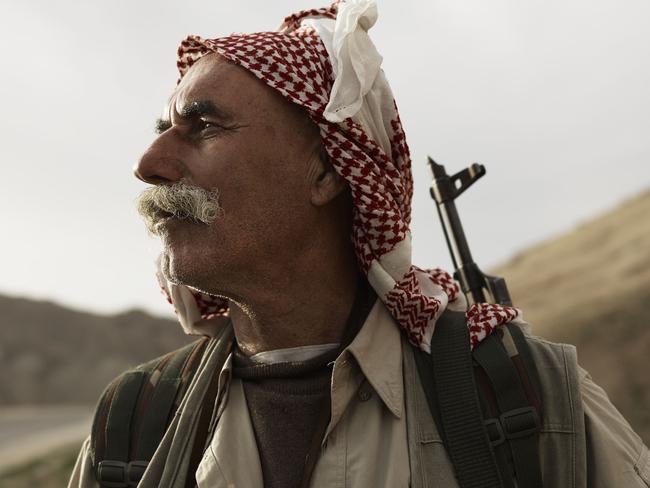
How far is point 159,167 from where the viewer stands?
10.4 ft

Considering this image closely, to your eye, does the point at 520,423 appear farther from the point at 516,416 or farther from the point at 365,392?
the point at 365,392

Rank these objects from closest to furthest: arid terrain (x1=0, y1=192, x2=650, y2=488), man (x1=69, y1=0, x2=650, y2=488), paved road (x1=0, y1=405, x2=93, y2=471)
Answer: man (x1=69, y1=0, x2=650, y2=488), paved road (x1=0, y1=405, x2=93, y2=471), arid terrain (x1=0, y1=192, x2=650, y2=488)

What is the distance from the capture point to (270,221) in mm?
3170

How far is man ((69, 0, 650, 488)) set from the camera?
2906mm

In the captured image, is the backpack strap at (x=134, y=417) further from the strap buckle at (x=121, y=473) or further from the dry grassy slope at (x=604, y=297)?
the dry grassy slope at (x=604, y=297)

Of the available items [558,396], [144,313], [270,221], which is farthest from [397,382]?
[144,313]

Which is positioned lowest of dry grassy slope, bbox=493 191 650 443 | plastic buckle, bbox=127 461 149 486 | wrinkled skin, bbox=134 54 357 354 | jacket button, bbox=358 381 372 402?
dry grassy slope, bbox=493 191 650 443

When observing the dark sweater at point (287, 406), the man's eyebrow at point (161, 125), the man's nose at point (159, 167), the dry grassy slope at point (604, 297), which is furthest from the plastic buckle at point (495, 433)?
the dry grassy slope at point (604, 297)

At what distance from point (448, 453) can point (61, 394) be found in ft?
120

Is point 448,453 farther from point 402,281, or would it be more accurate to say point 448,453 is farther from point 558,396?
point 402,281

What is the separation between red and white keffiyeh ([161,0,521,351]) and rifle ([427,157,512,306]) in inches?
9.8

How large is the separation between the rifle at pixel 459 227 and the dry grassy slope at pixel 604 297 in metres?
13.7

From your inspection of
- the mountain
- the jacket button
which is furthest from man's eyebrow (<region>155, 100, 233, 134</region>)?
the mountain

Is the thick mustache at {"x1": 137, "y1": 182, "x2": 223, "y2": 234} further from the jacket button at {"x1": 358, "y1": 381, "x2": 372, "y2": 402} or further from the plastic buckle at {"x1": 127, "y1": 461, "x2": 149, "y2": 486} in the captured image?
the plastic buckle at {"x1": 127, "y1": 461, "x2": 149, "y2": 486}
